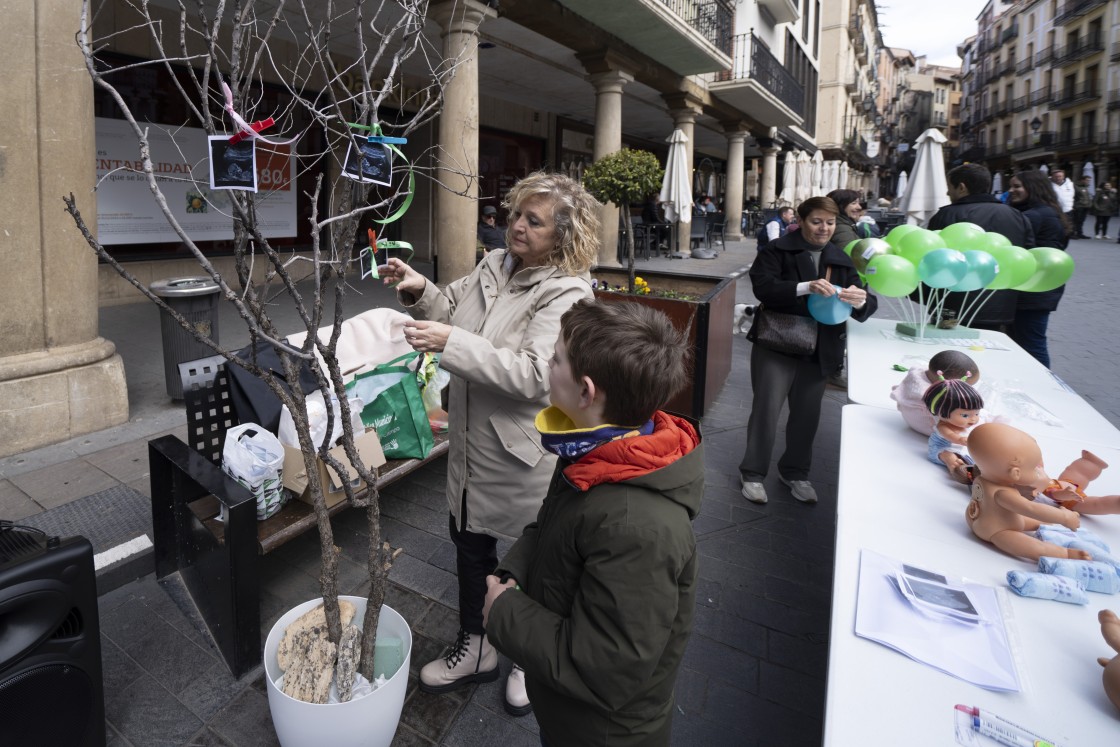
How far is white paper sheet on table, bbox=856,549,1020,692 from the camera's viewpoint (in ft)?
4.24

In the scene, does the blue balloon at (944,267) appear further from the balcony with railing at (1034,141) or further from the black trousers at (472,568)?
the balcony with railing at (1034,141)

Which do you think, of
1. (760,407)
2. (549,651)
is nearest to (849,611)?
(549,651)

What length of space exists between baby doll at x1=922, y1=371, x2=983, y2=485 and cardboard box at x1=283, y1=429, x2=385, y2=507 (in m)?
2.06

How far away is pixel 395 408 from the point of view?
125 inches

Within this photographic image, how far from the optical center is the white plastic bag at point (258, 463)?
8.03 ft

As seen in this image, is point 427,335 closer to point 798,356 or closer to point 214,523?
point 214,523

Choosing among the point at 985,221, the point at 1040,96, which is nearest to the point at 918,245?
the point at 985,221

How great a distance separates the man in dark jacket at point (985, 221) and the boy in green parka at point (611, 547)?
4.02m

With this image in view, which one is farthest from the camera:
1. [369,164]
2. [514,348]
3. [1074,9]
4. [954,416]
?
[1074,9]

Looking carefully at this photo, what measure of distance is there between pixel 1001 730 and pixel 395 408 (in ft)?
8.64

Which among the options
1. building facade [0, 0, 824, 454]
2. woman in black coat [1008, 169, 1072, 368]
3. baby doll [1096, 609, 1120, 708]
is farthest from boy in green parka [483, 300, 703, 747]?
woman in black coat [1008, 169, 1072, 368]

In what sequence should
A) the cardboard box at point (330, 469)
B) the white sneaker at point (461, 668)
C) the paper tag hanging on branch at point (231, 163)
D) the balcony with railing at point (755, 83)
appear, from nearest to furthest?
1. the paper tag hanging on branch at point (231, 163)
2. the white sneaker at point (461, 668)
3. the cardboard box at point (330, 469)
4. the balcony with railing at point (755, 83)

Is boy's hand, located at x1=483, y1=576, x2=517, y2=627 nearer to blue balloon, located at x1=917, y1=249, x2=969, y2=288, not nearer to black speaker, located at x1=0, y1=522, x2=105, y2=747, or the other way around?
black speaker, located at x1=0, y1=522, x2=105, y2=747

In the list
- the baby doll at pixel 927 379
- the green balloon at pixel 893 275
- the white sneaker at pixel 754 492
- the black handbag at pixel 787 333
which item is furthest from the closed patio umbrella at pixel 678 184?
the baby doll at pixel 927 379
